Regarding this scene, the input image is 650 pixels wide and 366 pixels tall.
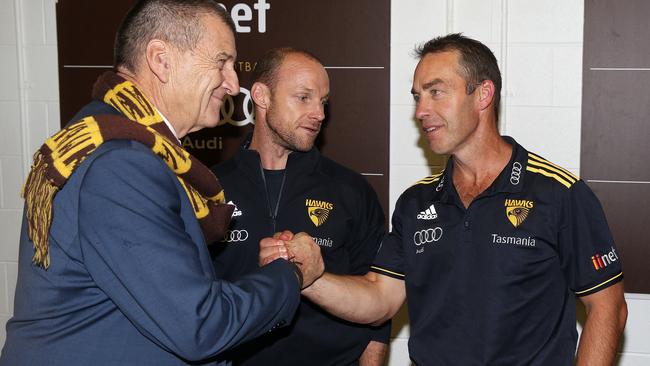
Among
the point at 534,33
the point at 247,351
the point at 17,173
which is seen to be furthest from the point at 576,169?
the point at 17,173

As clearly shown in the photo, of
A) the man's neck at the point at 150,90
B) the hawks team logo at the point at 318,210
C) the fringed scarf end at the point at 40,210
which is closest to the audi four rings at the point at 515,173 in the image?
the hawks team logo at the point at 318,210

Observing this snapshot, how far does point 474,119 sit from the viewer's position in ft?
7.29

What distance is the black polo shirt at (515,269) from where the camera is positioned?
1.99 m

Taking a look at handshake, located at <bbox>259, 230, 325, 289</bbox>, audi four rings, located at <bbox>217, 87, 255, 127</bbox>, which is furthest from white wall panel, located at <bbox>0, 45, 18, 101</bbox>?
handshake, located at <bbox>259, 230, 325, 289</bbox>

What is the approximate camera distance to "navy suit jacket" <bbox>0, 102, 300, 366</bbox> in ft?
4.41

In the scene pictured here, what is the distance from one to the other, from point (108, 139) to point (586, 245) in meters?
1.33

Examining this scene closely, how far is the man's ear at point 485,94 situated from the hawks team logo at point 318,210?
63cm

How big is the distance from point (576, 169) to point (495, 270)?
117 cm

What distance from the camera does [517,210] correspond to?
6.75ft

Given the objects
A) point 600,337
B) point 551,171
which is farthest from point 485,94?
point 600,337

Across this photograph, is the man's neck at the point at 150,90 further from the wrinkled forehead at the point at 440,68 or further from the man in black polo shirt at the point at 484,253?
the wrinkled forehead at the point at 440,68

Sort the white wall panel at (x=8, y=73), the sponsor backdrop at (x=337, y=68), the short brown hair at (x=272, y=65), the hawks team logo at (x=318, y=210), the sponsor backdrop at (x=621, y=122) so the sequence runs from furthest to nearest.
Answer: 1. the white wall panel at (x=8, y=73)
2. the sponsor backdrop at (x=337, y=68)
3. the sponsor backdrop at (x=621, y=122)
4. the short brown hair at (x=272, y=65)
5. the hawks team logo at (x=318, y=210)

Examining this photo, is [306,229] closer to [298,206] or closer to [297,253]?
[298,206]

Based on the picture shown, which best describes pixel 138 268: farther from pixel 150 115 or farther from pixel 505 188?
pixel 505 188
